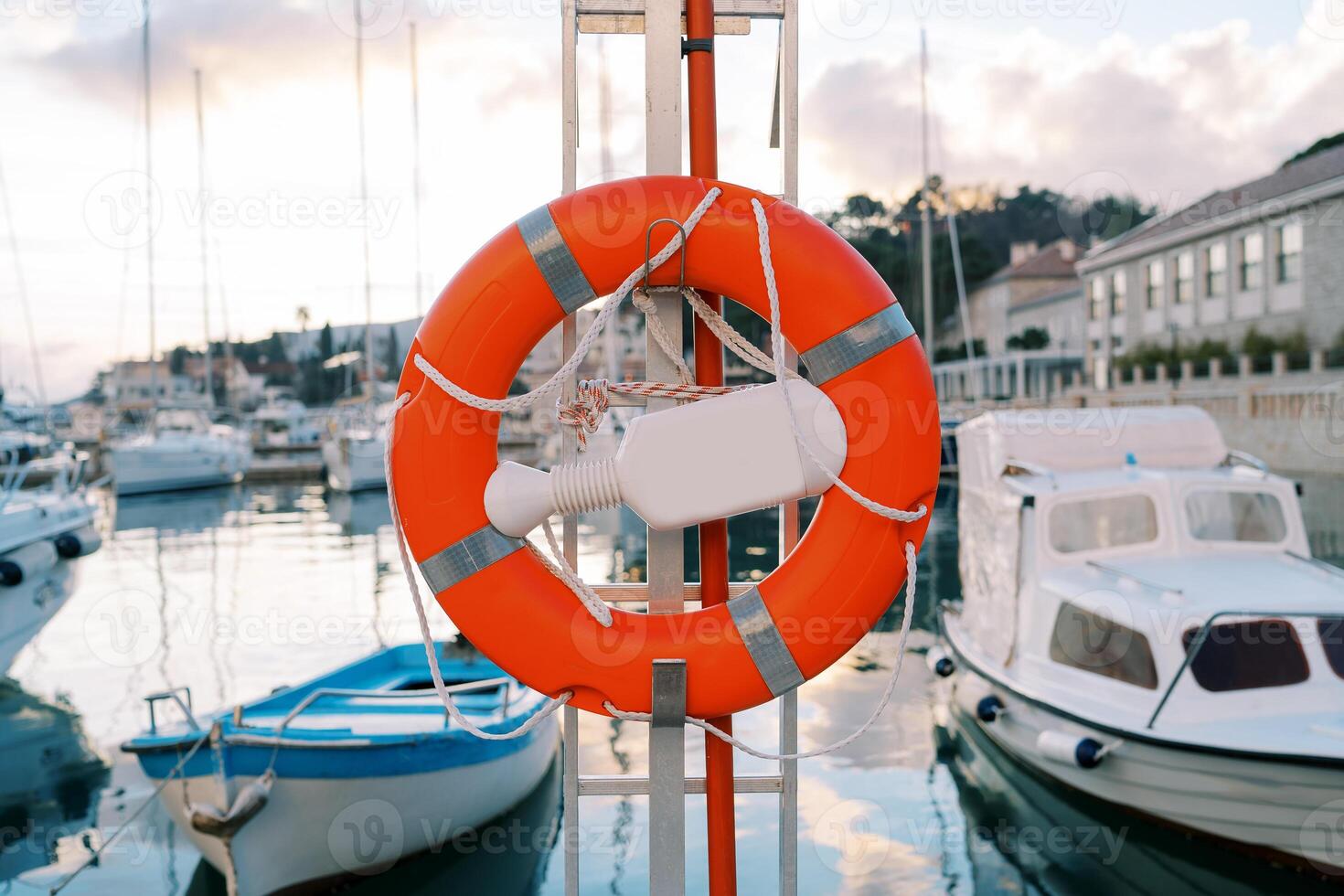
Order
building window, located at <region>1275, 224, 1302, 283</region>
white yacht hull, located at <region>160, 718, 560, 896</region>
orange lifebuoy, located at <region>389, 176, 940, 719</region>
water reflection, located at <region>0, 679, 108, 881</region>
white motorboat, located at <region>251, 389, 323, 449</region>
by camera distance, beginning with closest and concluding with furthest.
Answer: orange lifebuoy, located at <region>389, 176, 940, 719</region>, white yacht hull, located at <region>160, 718, 560, 896</region>, water reflection, located at <region>0, 679, 108, 881</region>, building window, located at <region>1275, 224, 1302, 283</region>, white motorboat, located at <region>251, 389, 323, 449</region>

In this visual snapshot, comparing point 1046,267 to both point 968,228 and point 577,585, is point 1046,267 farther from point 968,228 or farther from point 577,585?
point 577,585

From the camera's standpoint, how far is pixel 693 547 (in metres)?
14.5

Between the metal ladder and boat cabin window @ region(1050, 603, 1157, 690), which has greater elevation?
the metal ladder

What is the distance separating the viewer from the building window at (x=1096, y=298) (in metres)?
27.9

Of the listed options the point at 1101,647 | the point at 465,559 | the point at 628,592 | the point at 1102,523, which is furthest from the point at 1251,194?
the point at 465,559

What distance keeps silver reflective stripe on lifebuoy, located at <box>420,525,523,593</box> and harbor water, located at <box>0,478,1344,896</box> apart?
0.84 m

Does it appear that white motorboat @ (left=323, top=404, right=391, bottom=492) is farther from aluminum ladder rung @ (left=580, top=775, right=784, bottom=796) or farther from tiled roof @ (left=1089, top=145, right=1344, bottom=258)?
aluminum ladder rung @ (left=580, top=775, right=784, bottom=796)

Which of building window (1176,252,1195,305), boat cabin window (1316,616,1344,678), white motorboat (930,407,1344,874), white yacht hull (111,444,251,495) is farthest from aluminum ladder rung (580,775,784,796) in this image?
white yacht hull (111,444,251,495)

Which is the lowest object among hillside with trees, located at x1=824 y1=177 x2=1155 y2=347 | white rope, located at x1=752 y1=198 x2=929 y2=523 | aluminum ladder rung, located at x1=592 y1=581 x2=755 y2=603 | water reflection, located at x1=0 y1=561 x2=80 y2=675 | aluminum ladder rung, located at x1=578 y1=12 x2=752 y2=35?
water reflection, located at x1=0 y1=561 x2=80 y2=675

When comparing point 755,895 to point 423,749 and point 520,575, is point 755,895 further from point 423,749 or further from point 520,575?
point 520,575

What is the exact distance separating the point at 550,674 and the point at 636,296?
0.80 metres

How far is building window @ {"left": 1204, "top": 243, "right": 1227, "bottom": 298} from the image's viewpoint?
22.6 metres

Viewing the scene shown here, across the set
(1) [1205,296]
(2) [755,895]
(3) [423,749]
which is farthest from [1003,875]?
(1) [1205,296]

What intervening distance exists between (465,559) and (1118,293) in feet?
93.4
